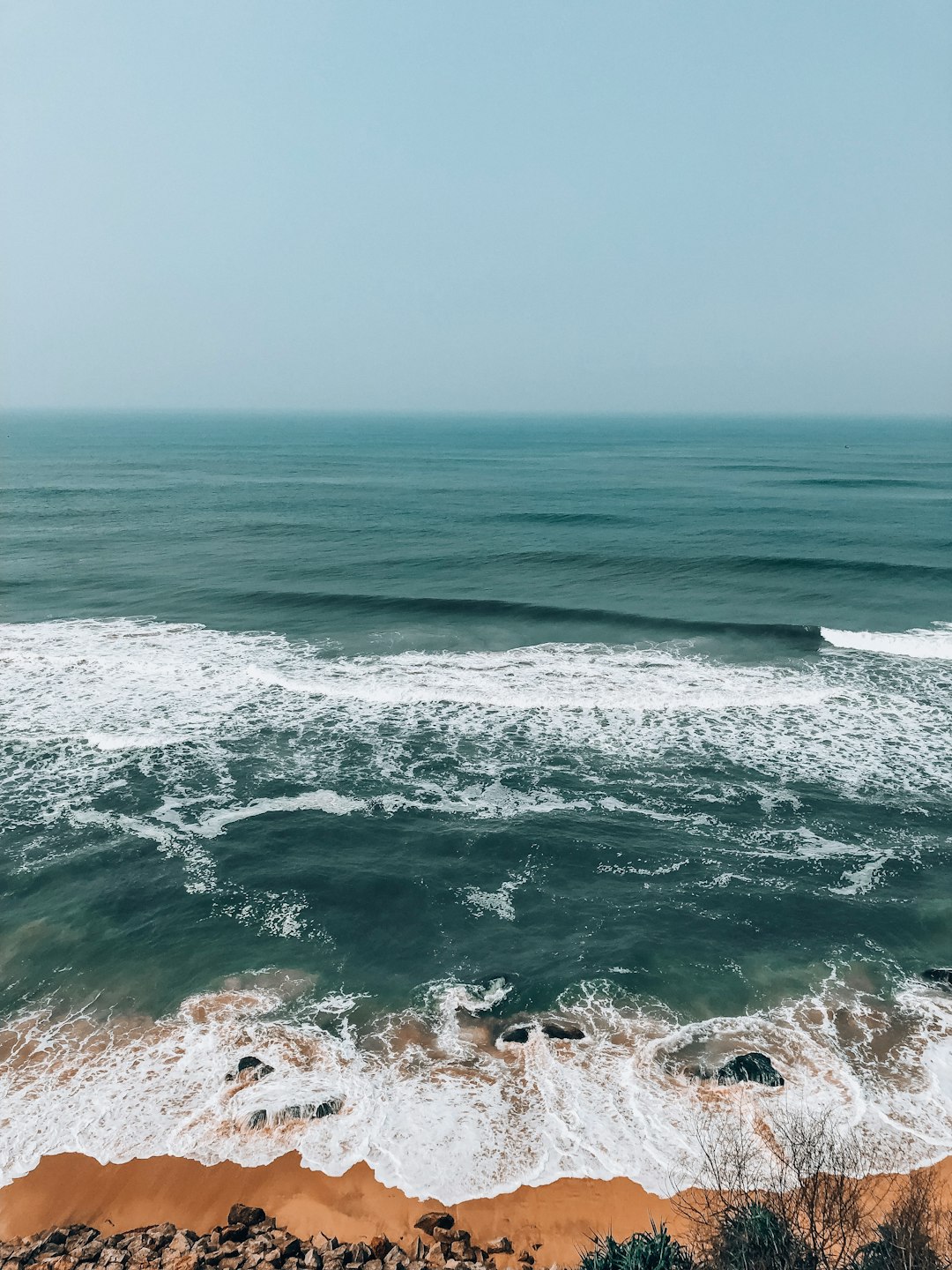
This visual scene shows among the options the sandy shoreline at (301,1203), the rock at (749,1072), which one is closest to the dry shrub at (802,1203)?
the rock at (749,1072)

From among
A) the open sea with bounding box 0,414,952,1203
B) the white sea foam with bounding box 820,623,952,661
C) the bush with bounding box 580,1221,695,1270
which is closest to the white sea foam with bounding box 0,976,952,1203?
the open sea with bounding box 0,414,952,1203

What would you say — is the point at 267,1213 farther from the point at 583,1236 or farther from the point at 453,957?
the point at 453,957

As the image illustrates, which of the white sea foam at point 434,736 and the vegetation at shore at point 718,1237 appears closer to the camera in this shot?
the vegetation at shore at point 718,1237

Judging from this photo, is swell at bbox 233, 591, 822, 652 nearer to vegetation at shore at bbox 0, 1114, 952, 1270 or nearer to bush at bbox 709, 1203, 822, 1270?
vegetation at shore at bbox 0, 1114, 952, 1270

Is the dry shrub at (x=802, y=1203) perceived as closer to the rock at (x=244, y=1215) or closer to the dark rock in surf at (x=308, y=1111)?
the dark rock in surf at (x=308, y=1111)

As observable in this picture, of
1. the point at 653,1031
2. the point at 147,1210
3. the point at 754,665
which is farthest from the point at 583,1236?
the point at 754,665
